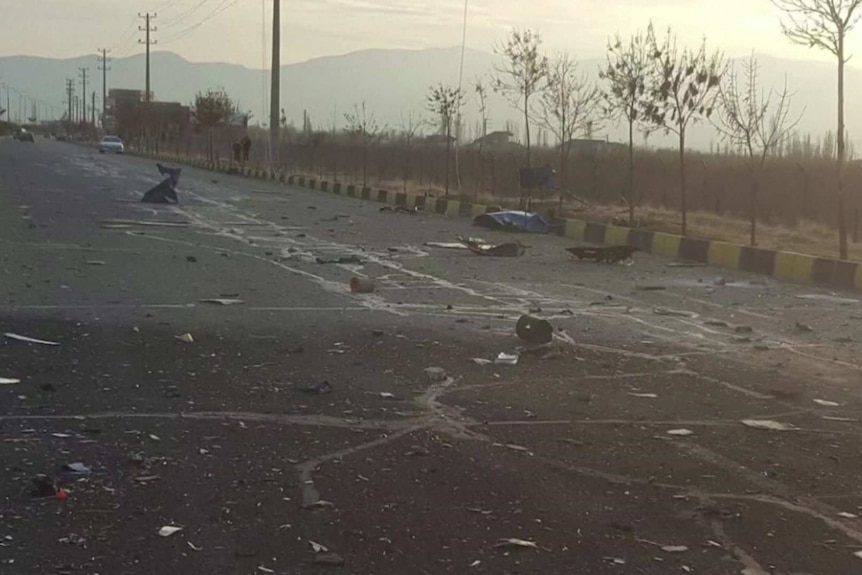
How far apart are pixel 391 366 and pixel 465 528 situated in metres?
3.43

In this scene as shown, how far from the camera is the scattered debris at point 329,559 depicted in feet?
13.8

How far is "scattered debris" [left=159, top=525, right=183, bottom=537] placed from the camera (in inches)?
176

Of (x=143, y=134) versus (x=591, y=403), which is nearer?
(x=591, y=403)

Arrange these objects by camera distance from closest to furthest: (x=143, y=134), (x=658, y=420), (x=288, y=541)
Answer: (x=288, y=541)
(x=658, y=420)
(x=143, y=134)

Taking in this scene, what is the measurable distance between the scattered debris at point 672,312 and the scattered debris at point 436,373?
3.97 m

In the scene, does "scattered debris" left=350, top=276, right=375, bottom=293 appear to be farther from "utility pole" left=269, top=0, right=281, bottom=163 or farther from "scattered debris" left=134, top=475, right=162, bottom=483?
"utility pole" left=269, top=0, right=281, bottom=163

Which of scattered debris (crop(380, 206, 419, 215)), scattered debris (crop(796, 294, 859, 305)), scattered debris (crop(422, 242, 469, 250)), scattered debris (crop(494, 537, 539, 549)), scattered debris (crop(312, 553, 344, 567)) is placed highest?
scattered debris (crop(380, 206, 419, 215))

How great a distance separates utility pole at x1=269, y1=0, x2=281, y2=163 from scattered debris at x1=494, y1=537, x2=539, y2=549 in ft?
144

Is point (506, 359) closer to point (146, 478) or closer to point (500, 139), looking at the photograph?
point (146, 478)

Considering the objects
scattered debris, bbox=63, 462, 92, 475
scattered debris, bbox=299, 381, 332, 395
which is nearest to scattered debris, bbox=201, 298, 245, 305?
scattered debris, bbox=299, 381, 332, 395

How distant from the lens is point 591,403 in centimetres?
700

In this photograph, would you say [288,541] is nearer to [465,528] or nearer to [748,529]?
[465,528]

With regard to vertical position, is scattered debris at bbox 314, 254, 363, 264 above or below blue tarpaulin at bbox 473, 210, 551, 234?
below

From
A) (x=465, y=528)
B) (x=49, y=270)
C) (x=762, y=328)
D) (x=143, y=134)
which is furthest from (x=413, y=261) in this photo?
(x=143, y=134)
